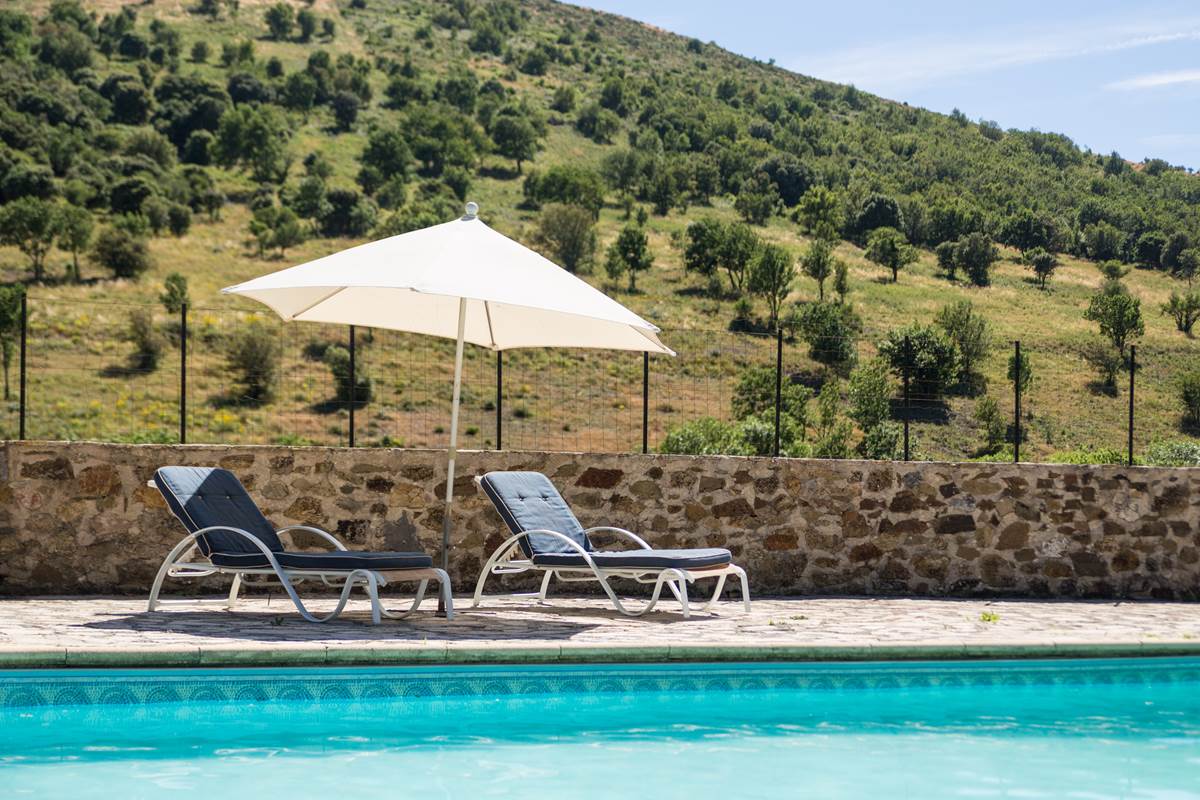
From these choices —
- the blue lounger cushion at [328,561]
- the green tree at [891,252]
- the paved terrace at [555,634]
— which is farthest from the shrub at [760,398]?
the green tree at [891,252]

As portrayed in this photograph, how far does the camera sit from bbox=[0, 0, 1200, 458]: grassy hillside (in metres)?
31.0

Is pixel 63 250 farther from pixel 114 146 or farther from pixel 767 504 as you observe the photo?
pixel 767 504

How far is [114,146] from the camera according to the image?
58.6 metres

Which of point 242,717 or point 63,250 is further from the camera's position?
point 63,250

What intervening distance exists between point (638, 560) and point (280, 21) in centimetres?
8235

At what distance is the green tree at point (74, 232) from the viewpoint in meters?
46.0

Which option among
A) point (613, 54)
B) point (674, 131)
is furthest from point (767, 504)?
point (613, 54)

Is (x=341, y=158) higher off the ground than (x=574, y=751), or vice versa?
(x=341, y=158)

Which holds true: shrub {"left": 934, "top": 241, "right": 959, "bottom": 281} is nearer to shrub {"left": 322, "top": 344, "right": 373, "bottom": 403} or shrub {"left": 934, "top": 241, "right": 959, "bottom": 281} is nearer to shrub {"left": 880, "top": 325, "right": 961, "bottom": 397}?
shrub {"left": 880, "top": 325, "right": 961, "bottom": 397}

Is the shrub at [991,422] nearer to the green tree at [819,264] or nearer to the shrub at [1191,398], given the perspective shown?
the shrub at [1191,398]

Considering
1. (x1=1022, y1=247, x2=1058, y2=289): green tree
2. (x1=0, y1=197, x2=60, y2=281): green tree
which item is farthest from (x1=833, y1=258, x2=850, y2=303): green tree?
(x1=0, y1=197, x2=60, y2=281): green tree

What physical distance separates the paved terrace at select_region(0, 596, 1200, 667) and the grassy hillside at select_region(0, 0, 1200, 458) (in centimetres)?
1373

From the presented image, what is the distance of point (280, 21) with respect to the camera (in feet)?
268

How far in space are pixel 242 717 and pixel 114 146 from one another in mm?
59560
